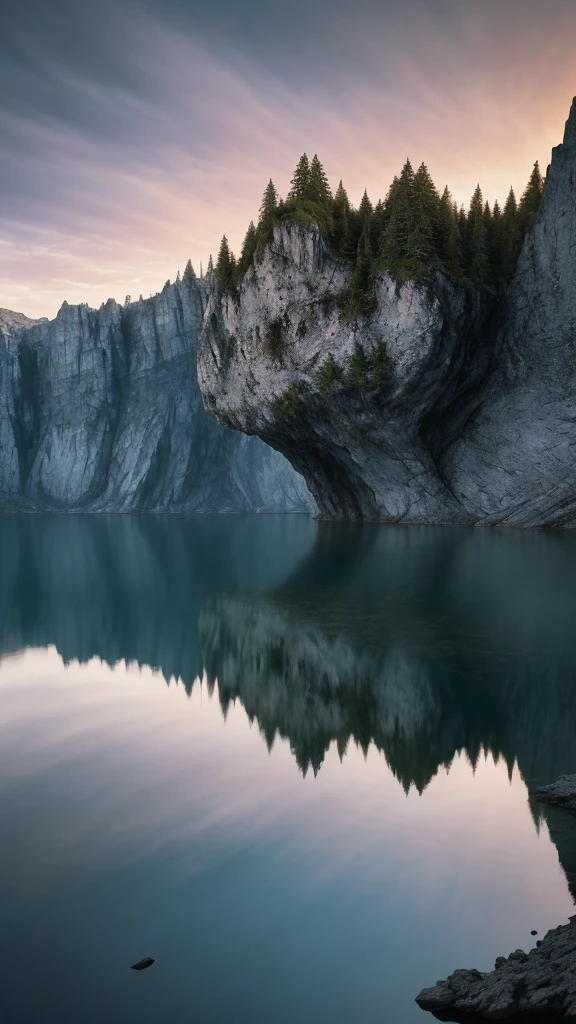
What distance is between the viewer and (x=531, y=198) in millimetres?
54375

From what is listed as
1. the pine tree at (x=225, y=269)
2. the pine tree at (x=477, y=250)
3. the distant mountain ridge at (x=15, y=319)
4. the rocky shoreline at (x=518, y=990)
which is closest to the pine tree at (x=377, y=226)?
the pine tree at (x=477, y=250)

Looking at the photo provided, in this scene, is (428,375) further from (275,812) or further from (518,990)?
(518,990)

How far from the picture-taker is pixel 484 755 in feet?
28.5

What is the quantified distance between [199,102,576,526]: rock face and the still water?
33.3 m

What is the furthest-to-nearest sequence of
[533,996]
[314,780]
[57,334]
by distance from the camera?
[57,334]
[314,780]
[533,996]

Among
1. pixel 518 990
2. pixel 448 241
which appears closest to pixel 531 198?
pixel 448 241

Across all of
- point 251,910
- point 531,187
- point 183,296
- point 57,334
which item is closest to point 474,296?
point 531,187

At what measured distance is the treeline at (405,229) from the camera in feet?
156

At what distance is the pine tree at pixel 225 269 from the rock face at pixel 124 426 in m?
56.6

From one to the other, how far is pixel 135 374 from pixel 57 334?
16.7 meters

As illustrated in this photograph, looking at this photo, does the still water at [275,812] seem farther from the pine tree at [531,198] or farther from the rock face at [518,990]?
the pine tree at [531,198]

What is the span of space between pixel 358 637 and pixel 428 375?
35.2 m

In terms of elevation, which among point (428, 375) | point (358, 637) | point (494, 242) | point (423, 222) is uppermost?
point (494, 242)

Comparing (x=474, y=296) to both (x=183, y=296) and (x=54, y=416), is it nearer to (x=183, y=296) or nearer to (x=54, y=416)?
(x=183, y=296)
